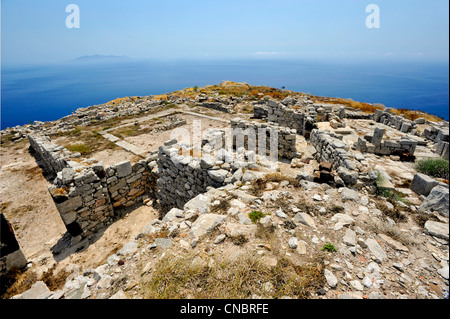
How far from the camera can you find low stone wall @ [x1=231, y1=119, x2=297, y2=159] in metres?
10.3

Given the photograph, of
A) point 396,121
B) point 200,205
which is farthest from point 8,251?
point 396,121

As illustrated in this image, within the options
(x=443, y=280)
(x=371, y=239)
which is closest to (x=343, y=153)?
(x=371, y=239)

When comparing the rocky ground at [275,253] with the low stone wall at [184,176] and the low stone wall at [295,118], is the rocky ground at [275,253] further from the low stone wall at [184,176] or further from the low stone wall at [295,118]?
the low stone wall at [295,118]

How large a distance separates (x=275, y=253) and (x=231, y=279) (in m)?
0.96

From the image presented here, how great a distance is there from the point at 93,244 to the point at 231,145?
749cm

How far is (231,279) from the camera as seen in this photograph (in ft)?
10.5

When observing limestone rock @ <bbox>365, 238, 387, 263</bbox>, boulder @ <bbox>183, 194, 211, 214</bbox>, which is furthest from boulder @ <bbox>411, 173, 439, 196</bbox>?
boulder @ <bbox>183, 194, 211, 214</bbox>

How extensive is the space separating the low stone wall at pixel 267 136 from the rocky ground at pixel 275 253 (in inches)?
184

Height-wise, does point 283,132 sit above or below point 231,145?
above

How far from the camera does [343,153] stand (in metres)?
7.42

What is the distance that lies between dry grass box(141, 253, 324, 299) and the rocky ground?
0.05ft

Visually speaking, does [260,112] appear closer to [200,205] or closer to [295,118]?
[295,118]

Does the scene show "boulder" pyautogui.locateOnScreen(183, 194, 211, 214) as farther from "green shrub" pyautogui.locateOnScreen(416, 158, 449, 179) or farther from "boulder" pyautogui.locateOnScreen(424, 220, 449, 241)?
"green shrub" pyautogui.locateOnScreen(416, 158, 449, 179)
